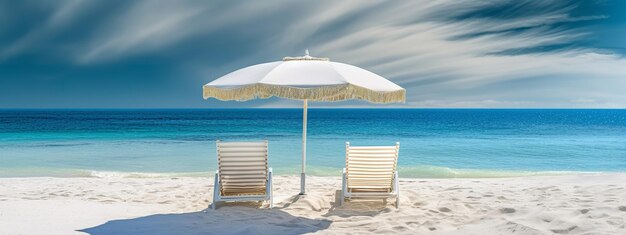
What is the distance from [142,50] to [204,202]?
215 ft

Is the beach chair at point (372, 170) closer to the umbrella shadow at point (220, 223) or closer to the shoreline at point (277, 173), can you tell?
the umbrella shadow at point (220, 223)

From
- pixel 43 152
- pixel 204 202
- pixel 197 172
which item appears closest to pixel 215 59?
pixel 43 152

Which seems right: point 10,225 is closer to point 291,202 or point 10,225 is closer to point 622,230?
point 291,202

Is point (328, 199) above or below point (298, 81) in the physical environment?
below

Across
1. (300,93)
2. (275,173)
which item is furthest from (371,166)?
A: (275,173)

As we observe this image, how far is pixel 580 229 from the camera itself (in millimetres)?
4340

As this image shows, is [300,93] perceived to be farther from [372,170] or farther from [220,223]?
[372,170]

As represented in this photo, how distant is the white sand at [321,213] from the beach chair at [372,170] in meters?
0.23

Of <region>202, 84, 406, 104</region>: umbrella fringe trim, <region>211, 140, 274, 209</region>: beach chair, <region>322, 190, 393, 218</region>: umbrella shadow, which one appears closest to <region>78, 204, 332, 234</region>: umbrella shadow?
<region>211, 140, 274, 209</region>: beach chair

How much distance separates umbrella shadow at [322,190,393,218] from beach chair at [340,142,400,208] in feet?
0.32

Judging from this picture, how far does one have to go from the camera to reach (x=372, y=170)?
235 inches

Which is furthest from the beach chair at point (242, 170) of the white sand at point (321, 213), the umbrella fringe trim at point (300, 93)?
the umbrella fringe trim at point (300, 93)

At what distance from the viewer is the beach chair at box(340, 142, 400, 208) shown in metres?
5.91

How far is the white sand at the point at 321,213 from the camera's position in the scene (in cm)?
472
